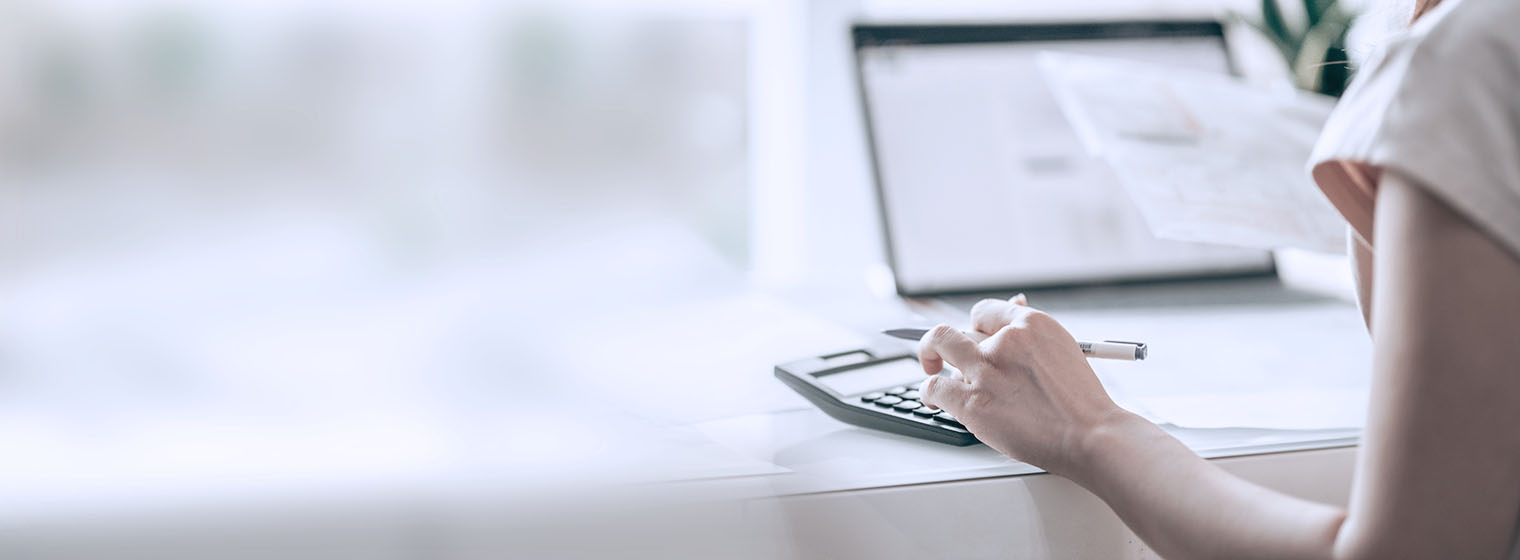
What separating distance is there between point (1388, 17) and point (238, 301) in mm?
738

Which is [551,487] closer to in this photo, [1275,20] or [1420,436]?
[1420,436]

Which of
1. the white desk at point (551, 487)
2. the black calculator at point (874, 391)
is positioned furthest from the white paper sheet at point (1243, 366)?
the black calculator at point (874, 391)

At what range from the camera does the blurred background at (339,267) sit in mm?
504

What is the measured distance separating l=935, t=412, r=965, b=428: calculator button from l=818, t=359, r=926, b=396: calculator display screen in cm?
6

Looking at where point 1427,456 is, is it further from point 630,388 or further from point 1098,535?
point 630,388

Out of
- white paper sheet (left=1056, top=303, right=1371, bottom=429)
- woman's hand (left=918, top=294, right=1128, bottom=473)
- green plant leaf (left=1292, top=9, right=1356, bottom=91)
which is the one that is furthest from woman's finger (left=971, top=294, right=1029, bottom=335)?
green plant leaf (left=1292, top=9, right=1356, bottom=91)

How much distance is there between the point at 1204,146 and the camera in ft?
3.02

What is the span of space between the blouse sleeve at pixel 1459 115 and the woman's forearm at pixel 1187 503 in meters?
0.14

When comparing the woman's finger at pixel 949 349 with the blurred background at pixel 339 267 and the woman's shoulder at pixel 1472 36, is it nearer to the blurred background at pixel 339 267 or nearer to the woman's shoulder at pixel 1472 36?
the blurred background at pixel 339 267

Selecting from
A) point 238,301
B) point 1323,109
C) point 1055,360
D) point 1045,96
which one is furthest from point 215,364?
point 1323,109

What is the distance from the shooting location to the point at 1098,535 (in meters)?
0.50

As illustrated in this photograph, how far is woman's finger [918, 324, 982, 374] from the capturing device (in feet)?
1.77

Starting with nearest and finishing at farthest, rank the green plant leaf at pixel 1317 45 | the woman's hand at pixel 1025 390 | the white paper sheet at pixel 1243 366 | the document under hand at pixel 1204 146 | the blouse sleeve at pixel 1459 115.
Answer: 1. the blouse sleeve at pixel 1459 115
2. the woman's hand at pixel 1025 390
3. the white paper sheet at pixel 1243 366
4. the document under hand at pixel 1204 146
5. the green plant leaf at pixel 1317 45

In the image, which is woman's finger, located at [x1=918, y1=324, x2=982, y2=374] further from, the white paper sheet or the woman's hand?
the white paper sheet
